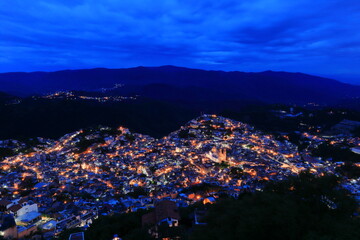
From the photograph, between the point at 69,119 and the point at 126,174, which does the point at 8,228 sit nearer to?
the point at 126,174

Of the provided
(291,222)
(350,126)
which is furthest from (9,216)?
(350,126)

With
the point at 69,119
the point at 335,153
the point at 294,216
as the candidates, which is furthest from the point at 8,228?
the point at 69,119

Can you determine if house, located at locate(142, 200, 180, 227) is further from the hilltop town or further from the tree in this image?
the tree

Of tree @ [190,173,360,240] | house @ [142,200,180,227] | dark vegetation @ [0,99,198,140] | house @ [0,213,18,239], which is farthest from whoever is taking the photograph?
dark vegetation @ [0,99,198,140]

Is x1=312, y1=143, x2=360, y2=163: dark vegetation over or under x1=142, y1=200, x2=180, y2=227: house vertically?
under

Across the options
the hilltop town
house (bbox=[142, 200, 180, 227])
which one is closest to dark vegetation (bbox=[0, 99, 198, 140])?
the hilltop town

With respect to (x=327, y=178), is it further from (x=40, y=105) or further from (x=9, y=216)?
(x=40, y=105)

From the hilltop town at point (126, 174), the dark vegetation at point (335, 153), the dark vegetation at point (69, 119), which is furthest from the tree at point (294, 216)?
the dark vegetation at point (69, 119)

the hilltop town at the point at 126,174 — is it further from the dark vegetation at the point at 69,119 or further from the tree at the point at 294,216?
the dark vegetation at the point at 69,119
